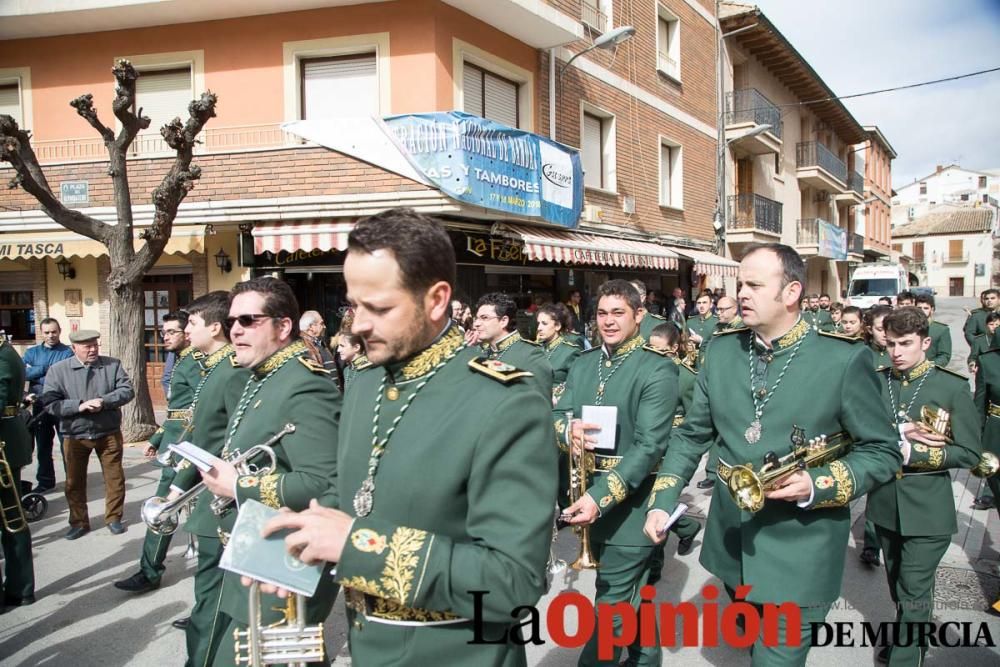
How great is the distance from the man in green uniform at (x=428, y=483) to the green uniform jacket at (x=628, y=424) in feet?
5.43

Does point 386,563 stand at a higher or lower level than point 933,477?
higher

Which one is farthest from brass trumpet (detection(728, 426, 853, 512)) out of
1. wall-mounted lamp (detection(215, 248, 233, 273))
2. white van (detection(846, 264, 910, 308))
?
white van (detection(846, 264, 910, 308))

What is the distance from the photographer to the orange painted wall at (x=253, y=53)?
11.3m

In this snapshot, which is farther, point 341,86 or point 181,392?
point 341,86

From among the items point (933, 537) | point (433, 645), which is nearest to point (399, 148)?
point (933, 537)

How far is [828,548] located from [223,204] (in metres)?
11.3

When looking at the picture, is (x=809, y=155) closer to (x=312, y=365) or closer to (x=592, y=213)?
(x=592, y=213)

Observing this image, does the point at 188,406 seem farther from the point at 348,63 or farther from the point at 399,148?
the point at 348,63

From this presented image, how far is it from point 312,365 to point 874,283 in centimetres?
2855

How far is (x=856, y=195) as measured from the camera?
113 ft

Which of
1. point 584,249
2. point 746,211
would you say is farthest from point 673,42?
point 584,249

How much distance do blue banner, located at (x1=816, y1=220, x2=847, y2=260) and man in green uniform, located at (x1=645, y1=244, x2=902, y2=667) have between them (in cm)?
2839

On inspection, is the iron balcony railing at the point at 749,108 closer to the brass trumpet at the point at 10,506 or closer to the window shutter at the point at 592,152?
the window shutter at the point at 592,152

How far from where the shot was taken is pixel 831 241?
99.5ft
